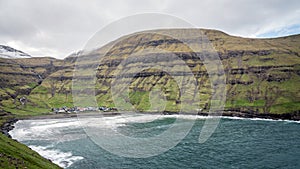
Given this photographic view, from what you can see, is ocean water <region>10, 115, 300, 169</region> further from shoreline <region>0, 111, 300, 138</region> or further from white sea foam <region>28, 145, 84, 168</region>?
shoreline <region>0, 111, 300, 138</region>

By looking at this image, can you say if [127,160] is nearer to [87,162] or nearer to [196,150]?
[87,162]

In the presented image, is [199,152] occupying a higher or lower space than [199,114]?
lower

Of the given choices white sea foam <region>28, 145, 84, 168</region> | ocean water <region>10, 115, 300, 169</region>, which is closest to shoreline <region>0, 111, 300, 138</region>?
ocean water <region>10, 115, 300, 169</region>

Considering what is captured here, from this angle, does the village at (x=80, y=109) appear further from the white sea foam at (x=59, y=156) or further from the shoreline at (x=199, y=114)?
the white sea foam at (x=59, y=156)

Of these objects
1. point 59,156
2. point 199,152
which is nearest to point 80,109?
point 59,156

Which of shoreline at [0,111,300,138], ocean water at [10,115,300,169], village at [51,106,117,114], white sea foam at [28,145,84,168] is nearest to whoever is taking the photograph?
ocean water at [10,115,300,169]

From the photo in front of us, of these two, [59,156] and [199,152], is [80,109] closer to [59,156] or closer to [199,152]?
[59,156]

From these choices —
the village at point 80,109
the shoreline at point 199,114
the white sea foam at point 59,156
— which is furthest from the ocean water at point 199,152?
the village at point 80,109

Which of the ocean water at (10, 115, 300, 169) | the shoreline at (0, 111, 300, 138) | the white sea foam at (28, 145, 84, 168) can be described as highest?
the shoreline at (0, 111, 300, 138)
